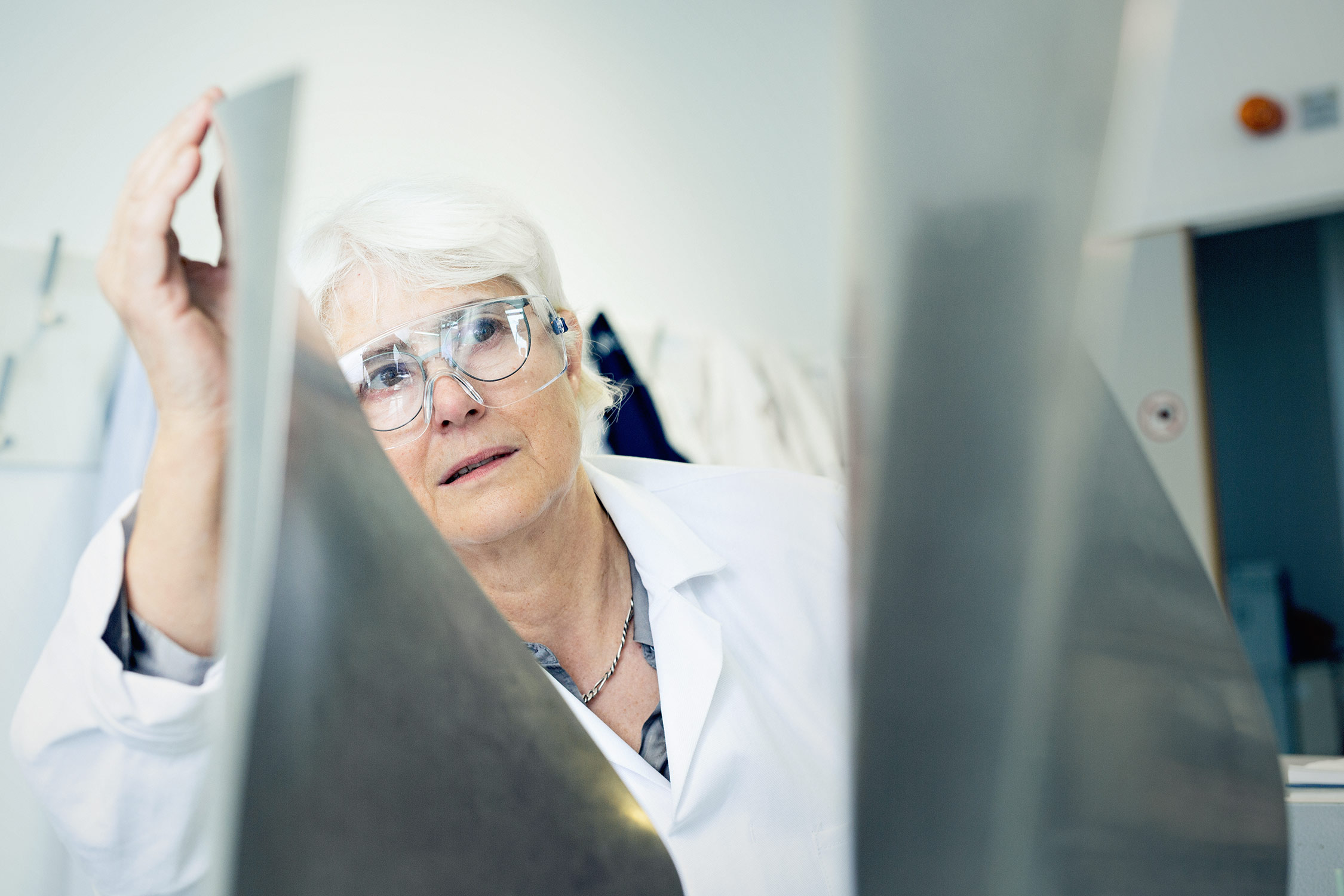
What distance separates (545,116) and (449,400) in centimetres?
112

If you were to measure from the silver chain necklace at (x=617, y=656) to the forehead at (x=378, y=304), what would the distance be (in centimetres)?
31

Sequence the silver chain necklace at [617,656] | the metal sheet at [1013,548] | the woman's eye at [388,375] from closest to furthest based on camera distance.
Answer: the metal sheet at [1013,548] → the woman's eye at [388,375] → the silver chain necklace at [617,656]

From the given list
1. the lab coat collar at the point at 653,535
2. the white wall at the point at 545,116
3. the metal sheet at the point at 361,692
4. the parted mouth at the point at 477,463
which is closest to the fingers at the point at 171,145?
the metal sheet at the point at 361,692

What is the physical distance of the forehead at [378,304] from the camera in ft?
2.13

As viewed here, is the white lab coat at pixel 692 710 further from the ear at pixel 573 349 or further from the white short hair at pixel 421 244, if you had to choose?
the white short hair at pixel 421 244

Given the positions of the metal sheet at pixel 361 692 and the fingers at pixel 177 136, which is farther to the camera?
the fingers at pixel 177 136

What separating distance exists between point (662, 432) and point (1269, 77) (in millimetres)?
1250

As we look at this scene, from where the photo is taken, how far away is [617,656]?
800 mm

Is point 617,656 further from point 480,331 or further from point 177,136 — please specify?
point 177,136

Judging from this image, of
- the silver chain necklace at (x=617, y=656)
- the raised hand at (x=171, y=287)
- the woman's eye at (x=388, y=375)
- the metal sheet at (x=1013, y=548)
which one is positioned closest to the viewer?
the metal sheet at (x=1013, y=548)

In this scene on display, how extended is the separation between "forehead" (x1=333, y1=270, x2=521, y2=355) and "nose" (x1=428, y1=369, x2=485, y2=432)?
48mm

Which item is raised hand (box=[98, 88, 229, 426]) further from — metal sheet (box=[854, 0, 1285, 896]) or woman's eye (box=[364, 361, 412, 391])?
woman's eye (box=[364, 361, 412, 391])

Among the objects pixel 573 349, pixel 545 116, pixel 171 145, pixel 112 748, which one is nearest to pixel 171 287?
pixel 171 145

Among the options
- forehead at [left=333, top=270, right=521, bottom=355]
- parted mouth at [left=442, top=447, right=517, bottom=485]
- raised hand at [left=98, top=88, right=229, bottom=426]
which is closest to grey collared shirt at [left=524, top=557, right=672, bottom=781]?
parted mouth at [left=442, top=447, right=517, bottom=485]
